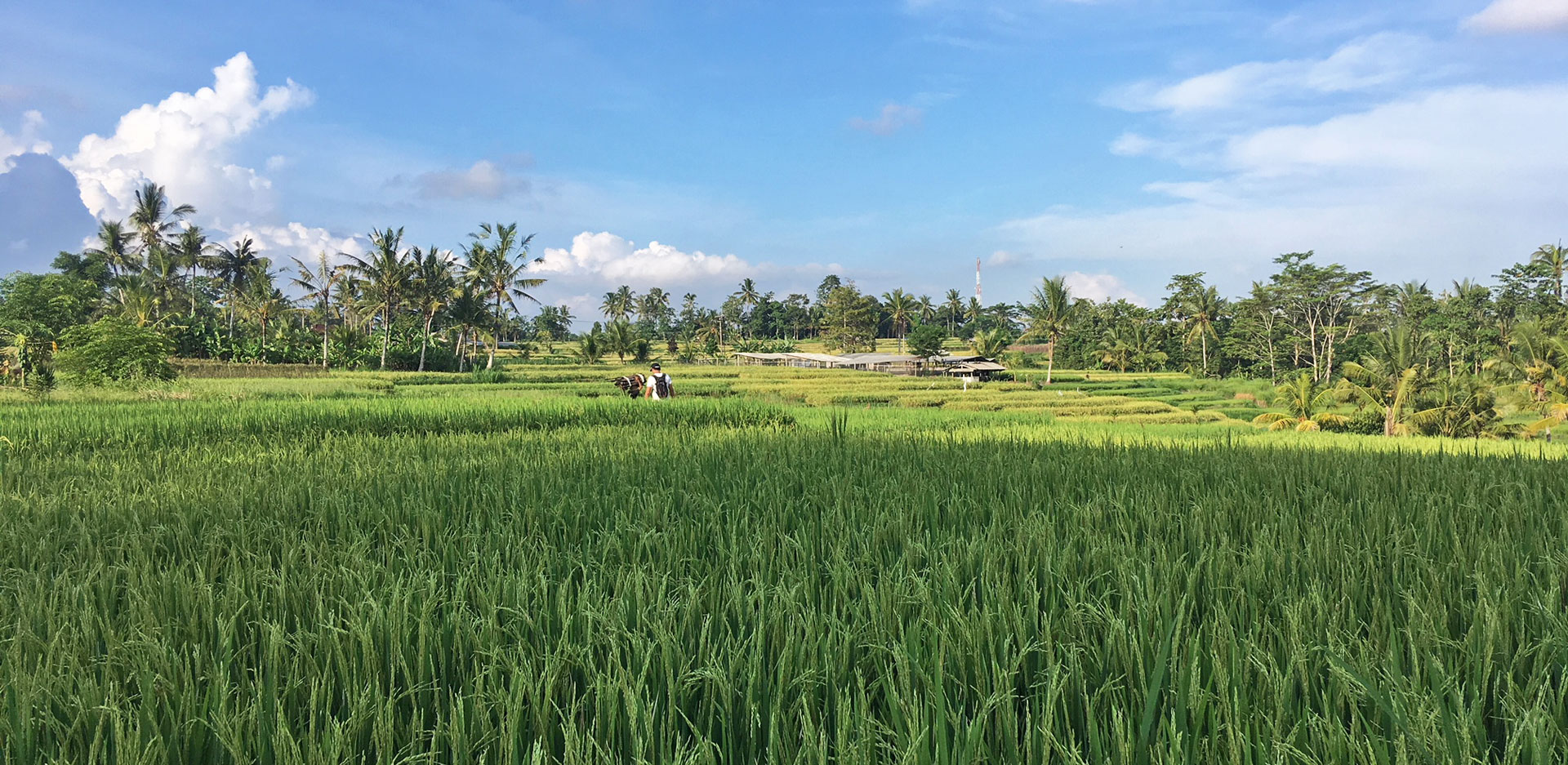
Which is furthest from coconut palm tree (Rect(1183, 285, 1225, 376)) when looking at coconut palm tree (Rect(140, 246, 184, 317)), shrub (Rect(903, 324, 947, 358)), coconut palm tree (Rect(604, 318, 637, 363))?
coconut palm tree (Rect(140, 246, 184, 317))

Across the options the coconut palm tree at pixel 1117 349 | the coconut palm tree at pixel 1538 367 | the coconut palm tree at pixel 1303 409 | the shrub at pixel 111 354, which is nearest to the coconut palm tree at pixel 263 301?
the shrub at pixel 111 354

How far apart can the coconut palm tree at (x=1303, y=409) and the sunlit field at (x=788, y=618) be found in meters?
24.1

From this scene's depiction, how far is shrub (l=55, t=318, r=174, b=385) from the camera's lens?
15930 millimetres

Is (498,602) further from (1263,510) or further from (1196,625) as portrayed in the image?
(1263,510)

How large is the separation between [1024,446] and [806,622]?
5.25 m

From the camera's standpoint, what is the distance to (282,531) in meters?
3.09

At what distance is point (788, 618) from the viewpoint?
69.7 inches

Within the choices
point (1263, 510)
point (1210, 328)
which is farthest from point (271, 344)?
point (1210, 328)

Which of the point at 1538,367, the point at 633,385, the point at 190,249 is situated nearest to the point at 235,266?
the point at 190,249

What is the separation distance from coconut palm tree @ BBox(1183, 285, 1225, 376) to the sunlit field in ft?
188

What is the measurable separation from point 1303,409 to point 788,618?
3107 centimetres

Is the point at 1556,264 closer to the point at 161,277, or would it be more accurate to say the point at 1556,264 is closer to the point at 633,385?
the point at 633,385

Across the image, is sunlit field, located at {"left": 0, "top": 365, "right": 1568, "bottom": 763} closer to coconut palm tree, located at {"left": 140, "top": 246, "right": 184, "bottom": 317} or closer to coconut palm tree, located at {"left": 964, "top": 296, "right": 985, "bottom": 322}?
coconut palm tree, located at {"left": 140, "top": 246, "right": 184, "bottom": 317}

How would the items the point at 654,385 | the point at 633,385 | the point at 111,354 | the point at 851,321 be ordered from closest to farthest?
the point at 654,385 → the point at 111,354 → the point at 633,385 → the point at 851,321
